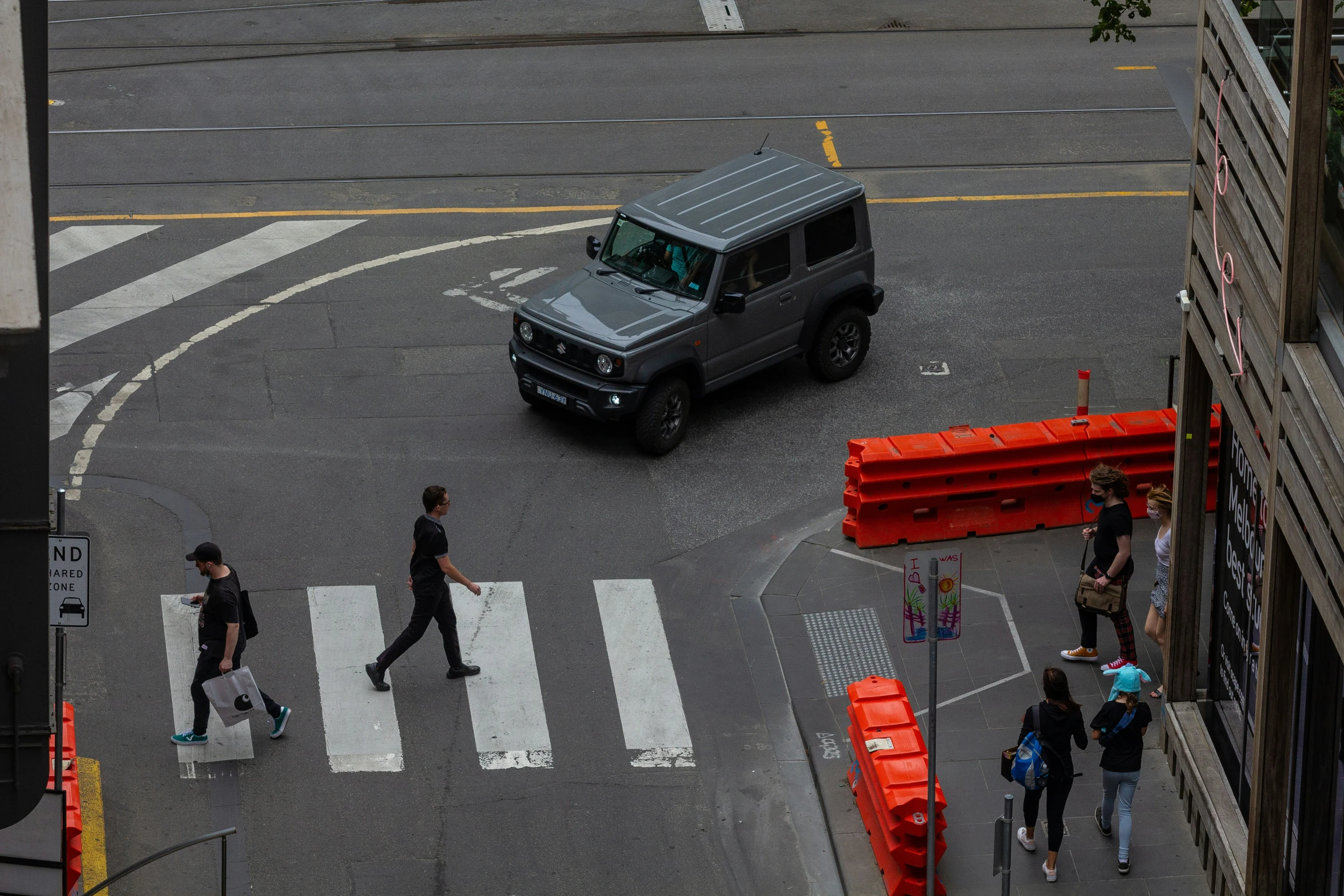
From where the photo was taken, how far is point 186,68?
27594 mm

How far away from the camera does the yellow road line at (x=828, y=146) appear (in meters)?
24.4

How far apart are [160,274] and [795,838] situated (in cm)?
1129

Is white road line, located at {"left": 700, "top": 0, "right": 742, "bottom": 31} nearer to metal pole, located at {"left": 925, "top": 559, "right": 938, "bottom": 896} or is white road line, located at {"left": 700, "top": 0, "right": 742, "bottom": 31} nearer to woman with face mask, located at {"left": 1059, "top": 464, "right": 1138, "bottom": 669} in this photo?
woman with face mask, located at {"left": 1059, "top": 464, "right": 1138, "bottom": 669}

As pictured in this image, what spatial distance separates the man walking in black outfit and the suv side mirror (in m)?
4.37

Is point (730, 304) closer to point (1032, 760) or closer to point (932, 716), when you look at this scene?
point (1032, 760)

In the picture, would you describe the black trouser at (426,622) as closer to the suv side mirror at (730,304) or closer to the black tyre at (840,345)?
the suv side mirror at (730,304)

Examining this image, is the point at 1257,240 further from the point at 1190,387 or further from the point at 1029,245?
the point at 1029,245

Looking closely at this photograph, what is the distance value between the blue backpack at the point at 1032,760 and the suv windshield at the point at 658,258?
6783mm

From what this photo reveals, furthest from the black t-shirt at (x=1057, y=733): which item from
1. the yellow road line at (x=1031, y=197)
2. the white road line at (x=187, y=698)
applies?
the yellow road line at (x=1031, y=197)

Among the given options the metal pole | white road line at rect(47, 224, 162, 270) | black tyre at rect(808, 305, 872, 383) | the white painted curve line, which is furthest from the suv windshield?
the metal pole

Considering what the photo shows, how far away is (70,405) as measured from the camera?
18.5 metres

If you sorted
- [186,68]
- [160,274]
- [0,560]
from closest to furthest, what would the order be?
[0,560] < [160,274] < [186,68]

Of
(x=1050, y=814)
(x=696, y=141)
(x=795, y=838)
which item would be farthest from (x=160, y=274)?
(x=1050, y=814)

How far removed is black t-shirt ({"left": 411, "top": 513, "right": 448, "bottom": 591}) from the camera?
13.9 metres
